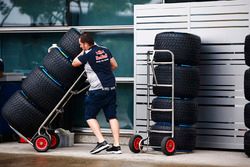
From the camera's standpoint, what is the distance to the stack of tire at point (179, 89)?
1008cm

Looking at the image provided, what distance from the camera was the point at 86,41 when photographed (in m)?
9.95

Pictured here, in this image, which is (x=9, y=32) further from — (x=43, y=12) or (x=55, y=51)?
(x=55, y=51)

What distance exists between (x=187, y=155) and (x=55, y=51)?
2.58 metres

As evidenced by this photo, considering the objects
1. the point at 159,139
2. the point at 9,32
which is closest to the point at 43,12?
the point at 9,32

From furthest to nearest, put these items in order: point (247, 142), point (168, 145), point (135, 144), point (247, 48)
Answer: point (135, 144)
point (168, 145)
point (247, 48)
point (247, 142)

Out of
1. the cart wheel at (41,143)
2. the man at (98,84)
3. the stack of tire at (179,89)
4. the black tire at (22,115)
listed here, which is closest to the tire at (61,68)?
the man at (98,84)

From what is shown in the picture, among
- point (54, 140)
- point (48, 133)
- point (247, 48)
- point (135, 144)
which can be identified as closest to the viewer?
point (247, 48)

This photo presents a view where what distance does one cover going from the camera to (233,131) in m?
10.5

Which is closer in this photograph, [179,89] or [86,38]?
[86,38]

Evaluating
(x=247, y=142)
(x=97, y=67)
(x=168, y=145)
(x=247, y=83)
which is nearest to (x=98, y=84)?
(x=97, y=67)

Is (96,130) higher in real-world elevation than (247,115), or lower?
lower

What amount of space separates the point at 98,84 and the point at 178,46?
1.34m

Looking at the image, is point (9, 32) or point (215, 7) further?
point (9, 32)

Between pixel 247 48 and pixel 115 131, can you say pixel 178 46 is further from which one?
pixel 115 131
